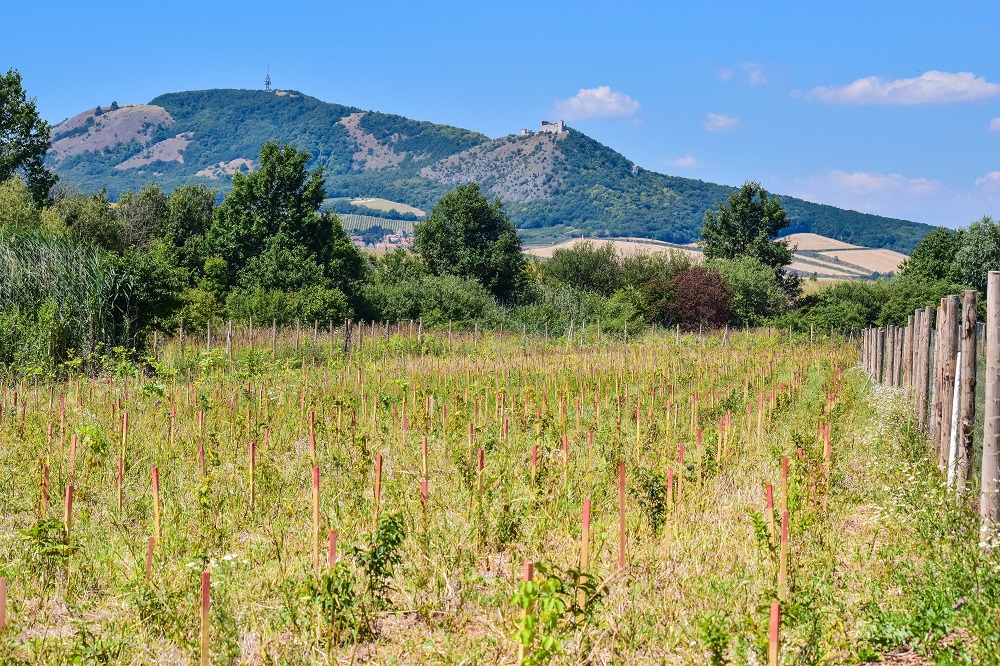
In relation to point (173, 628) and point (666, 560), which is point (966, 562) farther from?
point (173, 628)

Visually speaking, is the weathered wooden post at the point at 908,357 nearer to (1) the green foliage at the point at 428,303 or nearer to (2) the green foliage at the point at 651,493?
(2) the green foliage at the point at 651,493

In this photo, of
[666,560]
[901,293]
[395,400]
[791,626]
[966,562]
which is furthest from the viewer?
[901,293]

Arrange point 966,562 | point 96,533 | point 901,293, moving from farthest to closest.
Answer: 1. point 901,293
2. point 96,533
3. point 966,562

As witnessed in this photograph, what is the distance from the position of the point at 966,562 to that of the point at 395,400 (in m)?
8.02

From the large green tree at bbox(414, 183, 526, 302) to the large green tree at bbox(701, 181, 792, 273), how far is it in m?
17.4

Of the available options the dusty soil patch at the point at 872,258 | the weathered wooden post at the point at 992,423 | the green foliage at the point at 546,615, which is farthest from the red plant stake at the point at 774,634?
the dusty soil patch at the point at 872,258

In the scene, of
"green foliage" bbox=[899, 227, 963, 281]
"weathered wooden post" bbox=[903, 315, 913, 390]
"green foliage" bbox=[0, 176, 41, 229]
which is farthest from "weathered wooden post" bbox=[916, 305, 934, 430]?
"green foliage" bbox=[899, 227, 963, 281]

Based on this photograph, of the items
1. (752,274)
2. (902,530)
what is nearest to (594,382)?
(902,530)

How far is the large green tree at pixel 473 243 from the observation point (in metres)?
47.7

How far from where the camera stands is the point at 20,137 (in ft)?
147

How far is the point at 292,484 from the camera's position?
7910 millimetres

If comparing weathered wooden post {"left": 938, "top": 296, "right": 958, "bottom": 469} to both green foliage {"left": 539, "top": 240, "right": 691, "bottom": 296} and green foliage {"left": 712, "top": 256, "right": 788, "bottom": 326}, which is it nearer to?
green foliage {"left": 712, "top": 256, "right": 788, "bottom": 326}

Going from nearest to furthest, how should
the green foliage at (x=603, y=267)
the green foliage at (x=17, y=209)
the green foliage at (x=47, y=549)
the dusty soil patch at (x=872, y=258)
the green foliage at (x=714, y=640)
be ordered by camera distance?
the green foliage at (x=714, y=640), the green foliage at (x=47, y=549), the green foliage at (x=17, y=209), the green foliage at (x=603, y=267), the dusty soil patch at (x=872, y=258)

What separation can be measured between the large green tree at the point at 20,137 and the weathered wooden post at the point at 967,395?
1751 inches
